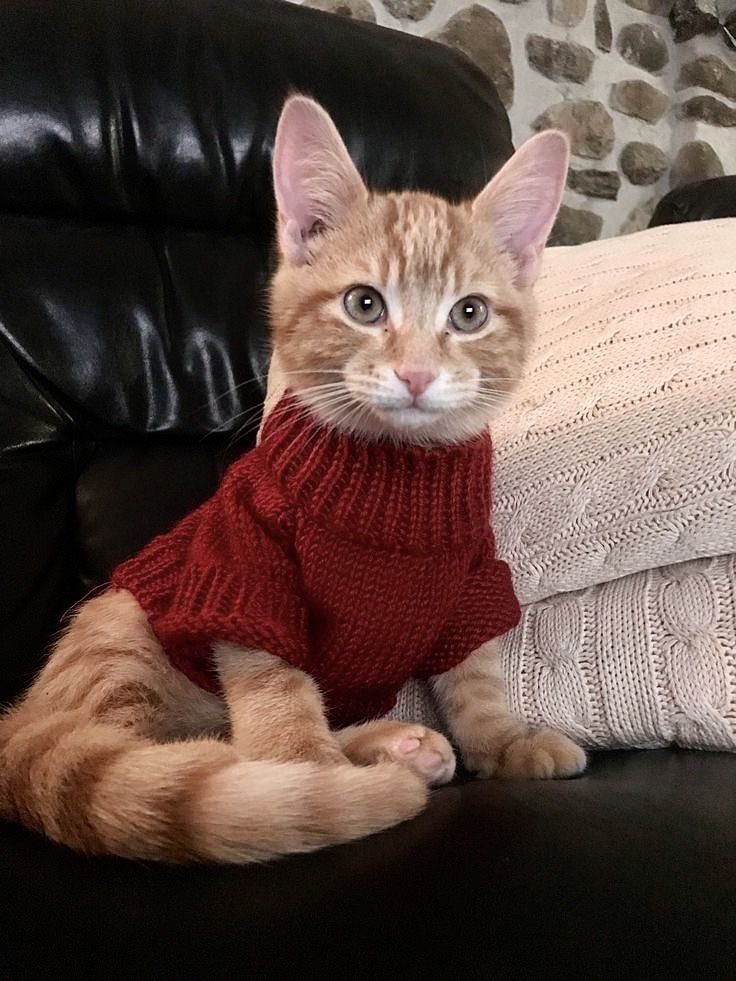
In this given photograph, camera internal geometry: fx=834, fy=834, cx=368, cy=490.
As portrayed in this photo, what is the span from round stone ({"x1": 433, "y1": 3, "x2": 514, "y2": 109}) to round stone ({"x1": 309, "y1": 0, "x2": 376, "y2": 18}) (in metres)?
0.25

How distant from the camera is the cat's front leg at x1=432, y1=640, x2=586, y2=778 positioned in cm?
92

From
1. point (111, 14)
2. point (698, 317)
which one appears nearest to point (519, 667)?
point (698, 317)

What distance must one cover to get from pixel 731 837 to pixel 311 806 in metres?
0.33

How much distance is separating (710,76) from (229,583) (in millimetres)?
3126

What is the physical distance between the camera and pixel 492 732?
3.26 feet

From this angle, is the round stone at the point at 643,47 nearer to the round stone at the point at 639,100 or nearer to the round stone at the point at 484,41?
the round stone at the point at 639,100

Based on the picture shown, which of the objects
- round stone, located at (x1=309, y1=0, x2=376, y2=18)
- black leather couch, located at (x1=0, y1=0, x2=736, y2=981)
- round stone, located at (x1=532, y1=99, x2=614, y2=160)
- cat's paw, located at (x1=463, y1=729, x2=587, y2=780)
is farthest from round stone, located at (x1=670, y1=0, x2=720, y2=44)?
cat's paw, located at (x1=463, y1=729, x2=587, y2=780)

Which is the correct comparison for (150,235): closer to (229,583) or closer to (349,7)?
(229,583)

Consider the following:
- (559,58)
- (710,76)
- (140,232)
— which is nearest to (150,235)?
(140,232)

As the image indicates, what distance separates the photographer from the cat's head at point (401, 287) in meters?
0.94

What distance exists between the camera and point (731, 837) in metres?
0.66

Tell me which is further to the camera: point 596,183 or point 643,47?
point 643,47

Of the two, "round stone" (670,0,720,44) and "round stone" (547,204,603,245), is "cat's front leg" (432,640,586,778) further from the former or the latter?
"round stone" (670,0,720,44)

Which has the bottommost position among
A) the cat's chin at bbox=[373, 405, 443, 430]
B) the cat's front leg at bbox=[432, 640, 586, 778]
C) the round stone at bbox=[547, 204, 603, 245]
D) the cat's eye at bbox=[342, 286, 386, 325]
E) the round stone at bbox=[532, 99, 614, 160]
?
the cat's front leg at bbox=[432, 640, 586, 778]
